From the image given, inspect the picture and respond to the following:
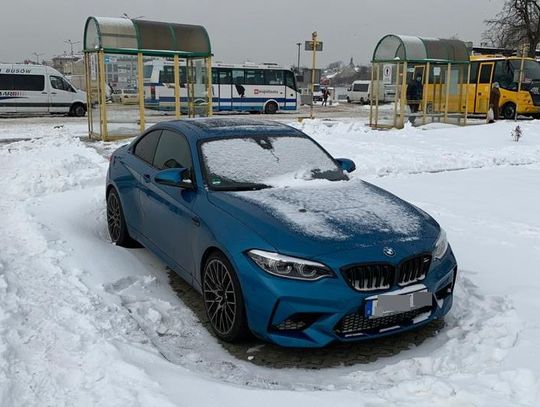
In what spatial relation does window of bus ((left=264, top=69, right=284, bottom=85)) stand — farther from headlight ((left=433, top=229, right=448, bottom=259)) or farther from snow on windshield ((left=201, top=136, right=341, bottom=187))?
headlight ((left=433, top=229, right=448, bottom=259))

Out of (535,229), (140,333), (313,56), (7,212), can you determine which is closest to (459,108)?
(313,56)

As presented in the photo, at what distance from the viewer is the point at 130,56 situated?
16141 mm

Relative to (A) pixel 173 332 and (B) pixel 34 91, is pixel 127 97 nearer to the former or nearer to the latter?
(B) pixel 34 91

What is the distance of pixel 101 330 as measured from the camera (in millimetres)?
→ 3887

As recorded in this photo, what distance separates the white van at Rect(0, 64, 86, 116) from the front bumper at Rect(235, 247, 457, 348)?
87.1 feet

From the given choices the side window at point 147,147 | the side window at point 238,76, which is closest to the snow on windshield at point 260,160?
the side window at point 147,147

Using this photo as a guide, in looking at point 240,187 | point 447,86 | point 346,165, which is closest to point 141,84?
point 447,86

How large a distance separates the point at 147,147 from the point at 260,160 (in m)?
1.50

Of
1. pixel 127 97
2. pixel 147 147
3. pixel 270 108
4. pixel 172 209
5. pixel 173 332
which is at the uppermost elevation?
pixel 147 147

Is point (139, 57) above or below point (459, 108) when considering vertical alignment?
above

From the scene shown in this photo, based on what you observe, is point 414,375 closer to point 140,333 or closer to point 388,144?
point 140,333

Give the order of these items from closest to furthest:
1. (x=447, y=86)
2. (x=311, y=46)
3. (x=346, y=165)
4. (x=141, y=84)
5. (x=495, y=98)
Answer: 1. (x=346, y=165)
2. (x=141, y=84)
3. (x=447, y=86)
4. (x=311, y=46)
5. (x=495, y=98)

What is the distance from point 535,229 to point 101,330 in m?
5.16

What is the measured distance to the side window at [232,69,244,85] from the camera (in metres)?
32.1
